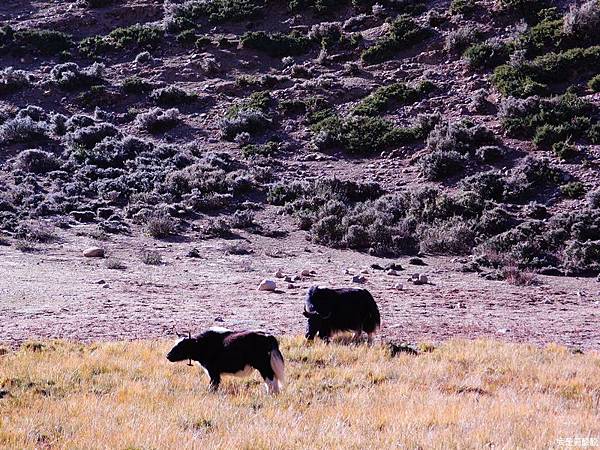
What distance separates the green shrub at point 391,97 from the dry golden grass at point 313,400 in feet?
70.7

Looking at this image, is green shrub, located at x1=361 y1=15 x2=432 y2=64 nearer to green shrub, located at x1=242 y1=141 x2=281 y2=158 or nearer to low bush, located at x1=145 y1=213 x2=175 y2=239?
green shrub, located at x1=242 y1=141 x2=281 y2=158

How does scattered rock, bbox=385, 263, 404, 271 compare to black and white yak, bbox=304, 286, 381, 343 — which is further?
scattered rock, bbox=385, 263, 404, 271

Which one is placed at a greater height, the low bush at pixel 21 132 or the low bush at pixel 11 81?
the low bush at pixel 11 81

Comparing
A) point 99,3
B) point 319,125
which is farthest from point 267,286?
point 99,3

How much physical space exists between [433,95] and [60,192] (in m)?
16.2

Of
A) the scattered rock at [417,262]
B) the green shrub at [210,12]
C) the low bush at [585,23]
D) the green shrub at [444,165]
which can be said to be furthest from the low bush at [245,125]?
the scattered rock at [417,262]

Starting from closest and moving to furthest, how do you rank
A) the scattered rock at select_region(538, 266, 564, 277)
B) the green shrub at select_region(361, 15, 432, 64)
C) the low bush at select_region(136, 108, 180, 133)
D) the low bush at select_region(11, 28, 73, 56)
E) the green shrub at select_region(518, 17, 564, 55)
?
the scattered rock at select_region(538, 266, 564, 277) < the green shrub at select_region(518, 17, 564, 55) < the low bush at select_region(136, 108, 180, 133) < the green shrub at select_region(361, 15, 432, 64) < the low bush at select_region(11, 28, 73, 56)

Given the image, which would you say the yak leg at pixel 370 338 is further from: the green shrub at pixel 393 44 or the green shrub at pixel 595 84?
the green shrub at pixel 393 44


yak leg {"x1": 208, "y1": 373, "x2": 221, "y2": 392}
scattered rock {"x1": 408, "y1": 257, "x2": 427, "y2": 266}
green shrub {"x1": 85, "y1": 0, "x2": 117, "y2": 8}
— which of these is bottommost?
scattered rock {"x1": 408, "y1": 257, "x2": 427, "y2": 266}

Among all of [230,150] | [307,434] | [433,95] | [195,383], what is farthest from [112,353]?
[433,95]

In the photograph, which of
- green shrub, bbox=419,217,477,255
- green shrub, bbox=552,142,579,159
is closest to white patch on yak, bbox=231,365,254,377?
green shrub, bbox=419,217,477,255

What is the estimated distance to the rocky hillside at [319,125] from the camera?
73.7ft

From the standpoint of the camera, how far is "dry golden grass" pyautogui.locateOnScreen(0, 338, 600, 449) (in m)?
6.50

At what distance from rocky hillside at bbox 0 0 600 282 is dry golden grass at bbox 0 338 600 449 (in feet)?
27.4
